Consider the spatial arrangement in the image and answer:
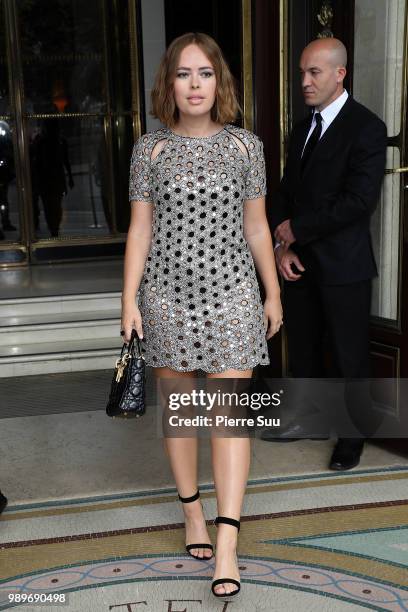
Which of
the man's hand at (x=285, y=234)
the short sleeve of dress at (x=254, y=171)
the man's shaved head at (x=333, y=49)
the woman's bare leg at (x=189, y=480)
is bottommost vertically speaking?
the woman's bare leg at (x=189, y=480)

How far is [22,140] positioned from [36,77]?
60 centimetres

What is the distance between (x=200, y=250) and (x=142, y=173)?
28 centimetres

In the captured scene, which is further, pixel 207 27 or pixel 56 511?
pixel 207 27

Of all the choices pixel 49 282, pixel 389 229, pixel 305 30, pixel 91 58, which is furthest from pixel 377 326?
pixel 91 58

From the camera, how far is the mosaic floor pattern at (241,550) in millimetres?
2180

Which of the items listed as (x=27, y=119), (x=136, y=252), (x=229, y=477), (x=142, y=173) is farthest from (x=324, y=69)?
(x=27, y=119)

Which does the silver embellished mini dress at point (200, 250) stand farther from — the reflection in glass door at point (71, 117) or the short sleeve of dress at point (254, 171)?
the reflection in glass door at point (71, 117)

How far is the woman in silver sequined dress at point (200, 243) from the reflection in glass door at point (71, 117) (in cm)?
482

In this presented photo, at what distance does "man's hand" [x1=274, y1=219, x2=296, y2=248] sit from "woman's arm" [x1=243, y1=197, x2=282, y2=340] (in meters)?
0.79

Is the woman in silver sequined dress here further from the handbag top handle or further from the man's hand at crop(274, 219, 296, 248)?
the man's hand at crop(274, 219, 296, 248)

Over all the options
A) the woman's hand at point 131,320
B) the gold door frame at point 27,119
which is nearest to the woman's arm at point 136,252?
the woman's hand at point 131,320

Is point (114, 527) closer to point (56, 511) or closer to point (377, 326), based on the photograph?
point (56, 511)

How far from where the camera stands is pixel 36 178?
7211mm

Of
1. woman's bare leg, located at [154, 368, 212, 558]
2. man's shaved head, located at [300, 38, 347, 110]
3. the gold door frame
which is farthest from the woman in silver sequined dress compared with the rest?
the gold door frame
